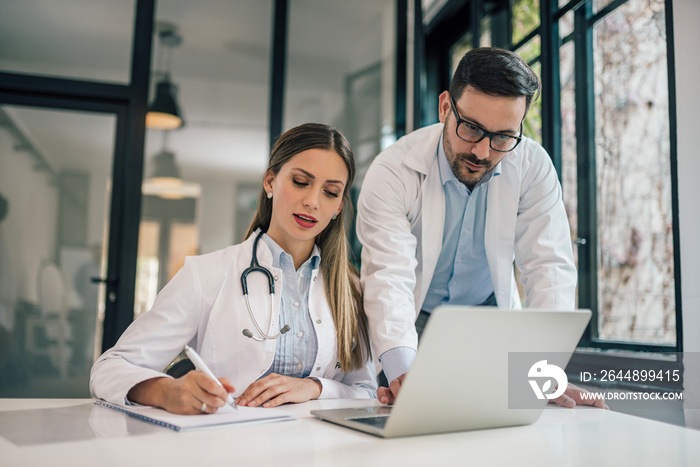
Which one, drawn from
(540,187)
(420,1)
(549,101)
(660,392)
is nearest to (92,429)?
(540,187)

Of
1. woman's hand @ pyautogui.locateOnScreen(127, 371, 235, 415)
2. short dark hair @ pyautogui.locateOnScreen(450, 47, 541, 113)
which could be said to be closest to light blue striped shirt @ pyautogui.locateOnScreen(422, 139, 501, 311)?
short dark hair @ pyautogui.locateOnScreen(450, 47, 541, 113)

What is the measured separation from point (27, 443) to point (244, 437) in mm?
273

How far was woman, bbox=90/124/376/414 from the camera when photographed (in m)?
1.28

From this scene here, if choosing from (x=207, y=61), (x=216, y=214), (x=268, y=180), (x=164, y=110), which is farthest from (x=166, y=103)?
(x=268, y=180)

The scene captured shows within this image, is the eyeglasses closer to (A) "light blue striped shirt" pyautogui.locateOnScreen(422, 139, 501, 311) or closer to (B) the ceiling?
(A) "light blue striped shirt" pyautogui.locateOnScreen(422, 139, 501, 311)

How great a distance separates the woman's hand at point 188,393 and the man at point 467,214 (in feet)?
1.71

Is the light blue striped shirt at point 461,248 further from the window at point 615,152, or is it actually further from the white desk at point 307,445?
the white desk at point 307,445

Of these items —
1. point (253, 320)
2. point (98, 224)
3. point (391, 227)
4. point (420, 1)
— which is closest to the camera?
point (253, 320)

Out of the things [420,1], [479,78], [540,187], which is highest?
[420,1]

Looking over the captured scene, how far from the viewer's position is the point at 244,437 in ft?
2.72

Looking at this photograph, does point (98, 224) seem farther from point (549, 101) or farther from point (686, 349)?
point (686, 349)

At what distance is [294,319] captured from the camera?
1479 mm

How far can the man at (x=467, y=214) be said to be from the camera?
147 centimetres

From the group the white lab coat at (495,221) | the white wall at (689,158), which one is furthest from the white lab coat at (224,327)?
the white wall at (689,158)
